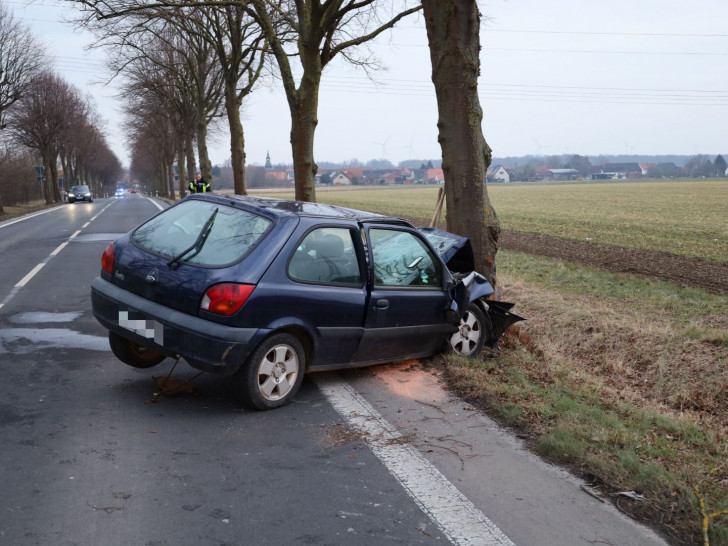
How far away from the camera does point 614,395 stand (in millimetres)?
6305

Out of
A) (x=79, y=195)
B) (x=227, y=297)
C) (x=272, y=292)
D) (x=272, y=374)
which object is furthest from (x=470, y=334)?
(x=79, y=195)

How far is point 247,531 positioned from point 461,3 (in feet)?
21.5

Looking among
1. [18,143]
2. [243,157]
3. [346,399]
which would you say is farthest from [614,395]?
[18,143]

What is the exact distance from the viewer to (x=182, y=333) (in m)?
5.19

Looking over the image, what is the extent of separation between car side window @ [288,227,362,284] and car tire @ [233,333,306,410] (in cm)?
50

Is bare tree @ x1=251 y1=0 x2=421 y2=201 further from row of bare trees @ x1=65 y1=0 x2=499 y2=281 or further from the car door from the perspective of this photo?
the car door

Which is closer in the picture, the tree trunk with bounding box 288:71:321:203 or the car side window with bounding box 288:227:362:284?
the car side window with bounding box 288:227:362:284

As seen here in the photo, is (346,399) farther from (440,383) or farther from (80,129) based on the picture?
(80,129)

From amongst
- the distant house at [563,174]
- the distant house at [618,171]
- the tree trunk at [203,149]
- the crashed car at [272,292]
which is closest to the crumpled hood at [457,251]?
the crashed car at [272,292]

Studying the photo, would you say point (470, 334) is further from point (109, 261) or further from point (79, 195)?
point (79, 195)

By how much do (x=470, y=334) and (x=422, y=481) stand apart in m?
3.11

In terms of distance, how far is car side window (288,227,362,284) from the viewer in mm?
5520

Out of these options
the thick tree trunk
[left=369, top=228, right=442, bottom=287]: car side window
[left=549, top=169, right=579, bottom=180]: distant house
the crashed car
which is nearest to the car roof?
the crashed car

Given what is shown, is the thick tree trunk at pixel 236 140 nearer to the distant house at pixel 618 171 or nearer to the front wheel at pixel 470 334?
the front wheel at pixel 470 334
